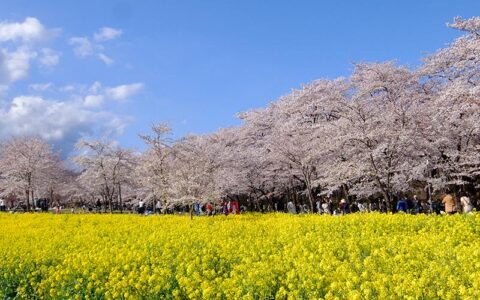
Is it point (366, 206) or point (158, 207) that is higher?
point (158, 207)

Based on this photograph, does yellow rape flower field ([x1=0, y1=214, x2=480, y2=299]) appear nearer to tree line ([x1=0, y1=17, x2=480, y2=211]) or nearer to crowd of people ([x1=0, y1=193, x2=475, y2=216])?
crowd of people ([x1=0, y1=193, x2=475, y2=216])

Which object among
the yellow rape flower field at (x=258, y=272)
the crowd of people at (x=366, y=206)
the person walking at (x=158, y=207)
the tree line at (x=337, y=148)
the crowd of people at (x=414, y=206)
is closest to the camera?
the yellow rape flower field at (x=258, y=272)

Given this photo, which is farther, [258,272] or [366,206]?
[366,206]

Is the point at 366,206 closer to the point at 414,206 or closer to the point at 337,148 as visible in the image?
the point at 414,206

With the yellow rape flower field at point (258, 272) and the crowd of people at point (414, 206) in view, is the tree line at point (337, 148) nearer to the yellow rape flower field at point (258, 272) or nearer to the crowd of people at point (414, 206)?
the crowd of people at point (414, 206)

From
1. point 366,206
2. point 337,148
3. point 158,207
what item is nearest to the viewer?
point 337,148

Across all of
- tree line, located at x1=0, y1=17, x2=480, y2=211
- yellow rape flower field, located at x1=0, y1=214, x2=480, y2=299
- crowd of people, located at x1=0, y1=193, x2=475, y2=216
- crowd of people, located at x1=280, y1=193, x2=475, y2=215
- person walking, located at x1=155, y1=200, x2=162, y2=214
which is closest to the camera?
yellow rape flower field, located at x1=0, y1=214, x2=480, y2=299

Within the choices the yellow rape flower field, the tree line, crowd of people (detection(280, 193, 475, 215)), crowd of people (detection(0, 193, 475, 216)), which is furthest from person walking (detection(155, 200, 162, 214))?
the yellow rape flower field

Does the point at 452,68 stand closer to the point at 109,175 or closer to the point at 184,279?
the point at 184,279

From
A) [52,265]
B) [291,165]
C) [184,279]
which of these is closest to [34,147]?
[291,165]

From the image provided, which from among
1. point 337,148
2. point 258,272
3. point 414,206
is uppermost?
point 337,148

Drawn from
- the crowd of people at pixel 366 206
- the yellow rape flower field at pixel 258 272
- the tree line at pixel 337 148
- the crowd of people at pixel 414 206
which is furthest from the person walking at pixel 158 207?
the yellow rape flower field at pixel 258 272

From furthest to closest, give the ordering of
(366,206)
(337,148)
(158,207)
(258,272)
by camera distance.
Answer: (158,207)
(366,206)
(337,148)
(258,272)

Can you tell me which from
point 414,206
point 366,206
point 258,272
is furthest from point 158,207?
point 258,272
